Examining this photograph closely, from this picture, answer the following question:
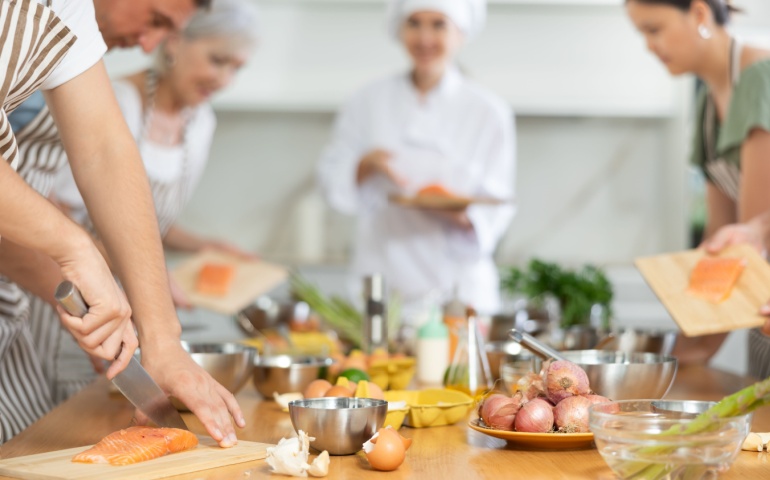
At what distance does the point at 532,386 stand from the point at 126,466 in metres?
0.59

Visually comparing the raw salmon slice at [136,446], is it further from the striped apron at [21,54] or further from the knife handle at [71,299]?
the striped apron at [21,54]

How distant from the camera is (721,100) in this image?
271 centimetres

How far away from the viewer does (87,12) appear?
1608 millimetres

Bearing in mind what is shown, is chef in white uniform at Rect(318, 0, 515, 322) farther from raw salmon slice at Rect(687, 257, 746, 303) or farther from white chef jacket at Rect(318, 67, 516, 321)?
raw salmon slice at Rect(687, 257, 746, 303)

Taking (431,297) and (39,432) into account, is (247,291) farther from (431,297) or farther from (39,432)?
(39,432)

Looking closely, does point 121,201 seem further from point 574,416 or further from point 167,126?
point 167,126

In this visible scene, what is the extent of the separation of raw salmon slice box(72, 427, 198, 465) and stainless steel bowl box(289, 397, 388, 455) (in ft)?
0.54

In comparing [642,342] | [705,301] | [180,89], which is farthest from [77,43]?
[180,89]

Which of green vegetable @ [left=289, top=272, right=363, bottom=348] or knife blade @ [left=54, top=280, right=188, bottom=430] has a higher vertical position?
knife blade @ [left=54, top=280, right=188, bottom=430]

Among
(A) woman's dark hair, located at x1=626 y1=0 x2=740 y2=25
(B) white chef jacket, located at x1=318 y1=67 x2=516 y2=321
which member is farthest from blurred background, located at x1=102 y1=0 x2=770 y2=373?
(A) woman's dark hair, located at x1=626 y1=0 x2=740 y2=25

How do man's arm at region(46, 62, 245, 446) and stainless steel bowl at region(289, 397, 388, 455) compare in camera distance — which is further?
man's arm at region(46, 62, 245, 446)

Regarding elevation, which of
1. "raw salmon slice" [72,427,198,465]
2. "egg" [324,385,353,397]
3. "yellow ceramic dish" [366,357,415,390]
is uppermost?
"raw salmon slice" [72,427,198,465]

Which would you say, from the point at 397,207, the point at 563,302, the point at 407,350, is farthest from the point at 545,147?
the point at 407,350

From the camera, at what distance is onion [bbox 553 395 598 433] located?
1333mm
